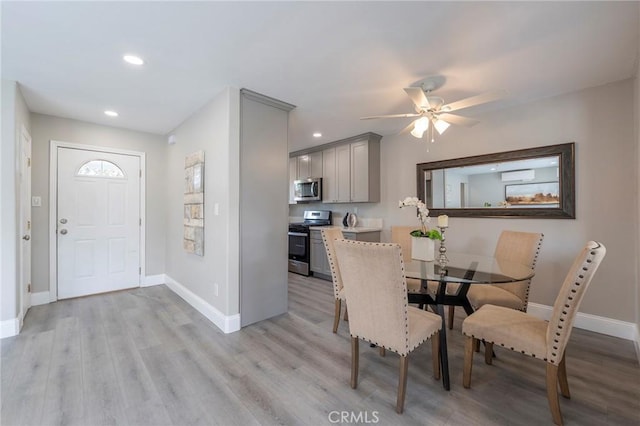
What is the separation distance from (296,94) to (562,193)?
117 inches

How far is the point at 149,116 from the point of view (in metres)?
3.65

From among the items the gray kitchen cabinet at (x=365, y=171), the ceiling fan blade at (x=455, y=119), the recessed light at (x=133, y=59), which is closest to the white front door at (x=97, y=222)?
the recessed light at (x=133, y=59)

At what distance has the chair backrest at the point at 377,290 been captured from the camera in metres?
1.62

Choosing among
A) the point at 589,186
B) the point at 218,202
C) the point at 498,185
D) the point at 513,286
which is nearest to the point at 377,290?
the point at 513,286

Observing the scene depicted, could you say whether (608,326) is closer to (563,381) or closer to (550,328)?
(563,381)

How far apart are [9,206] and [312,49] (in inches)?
124

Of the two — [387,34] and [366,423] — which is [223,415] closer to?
[366,423]

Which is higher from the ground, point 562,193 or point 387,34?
point 387,34

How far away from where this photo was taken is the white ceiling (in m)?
1.74

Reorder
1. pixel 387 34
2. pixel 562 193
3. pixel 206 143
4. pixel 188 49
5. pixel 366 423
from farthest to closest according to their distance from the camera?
pixel 206 143 < pixel 562 193 < pixel 188 49 < pixel 387 34 < pixel 366 423

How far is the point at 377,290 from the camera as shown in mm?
1708

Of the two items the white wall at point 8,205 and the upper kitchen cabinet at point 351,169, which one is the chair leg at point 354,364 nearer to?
the upper kitchen cabinet at point 351,169

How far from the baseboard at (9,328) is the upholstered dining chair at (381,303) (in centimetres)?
321

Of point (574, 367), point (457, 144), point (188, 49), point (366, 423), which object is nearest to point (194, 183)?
point (188, 49)
